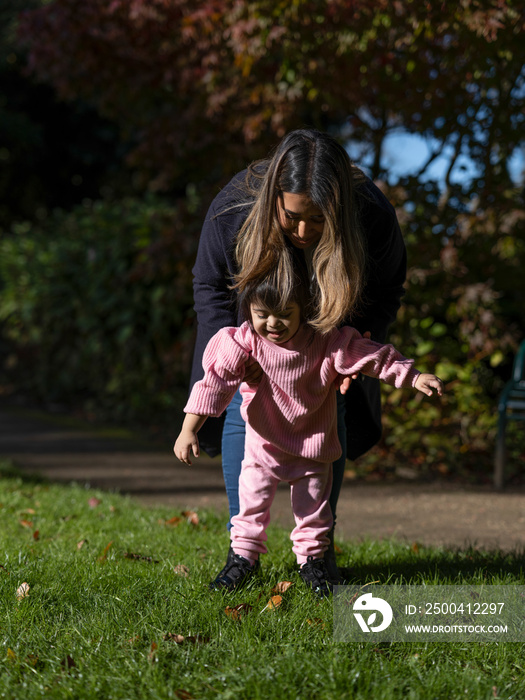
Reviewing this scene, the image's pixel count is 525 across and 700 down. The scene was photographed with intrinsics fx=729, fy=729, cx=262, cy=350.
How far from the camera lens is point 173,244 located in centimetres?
611

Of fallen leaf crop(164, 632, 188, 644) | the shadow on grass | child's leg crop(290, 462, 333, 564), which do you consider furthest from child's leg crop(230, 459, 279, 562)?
fallen leaf crop(164, 632, 188, 644)

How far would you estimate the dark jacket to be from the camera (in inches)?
109

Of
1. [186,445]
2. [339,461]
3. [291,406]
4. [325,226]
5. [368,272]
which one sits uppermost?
[325,226]

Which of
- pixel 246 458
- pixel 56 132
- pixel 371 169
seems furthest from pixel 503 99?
pixel 56 132

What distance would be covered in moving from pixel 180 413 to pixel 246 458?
181 inches

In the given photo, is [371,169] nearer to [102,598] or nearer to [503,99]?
[503,99]

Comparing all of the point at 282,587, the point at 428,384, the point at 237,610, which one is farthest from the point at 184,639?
the point at 428,384

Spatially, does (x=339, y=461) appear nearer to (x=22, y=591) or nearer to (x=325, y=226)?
(x=325, y=226)

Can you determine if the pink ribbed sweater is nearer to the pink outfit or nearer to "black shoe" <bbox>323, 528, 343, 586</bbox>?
the pink outfit

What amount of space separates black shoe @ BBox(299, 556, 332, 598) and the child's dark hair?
0.91 m

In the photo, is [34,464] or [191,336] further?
[191,336]

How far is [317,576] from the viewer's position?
2668mm

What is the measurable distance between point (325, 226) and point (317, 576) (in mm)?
1263

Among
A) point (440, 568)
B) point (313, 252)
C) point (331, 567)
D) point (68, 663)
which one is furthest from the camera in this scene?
point (440, 568)
